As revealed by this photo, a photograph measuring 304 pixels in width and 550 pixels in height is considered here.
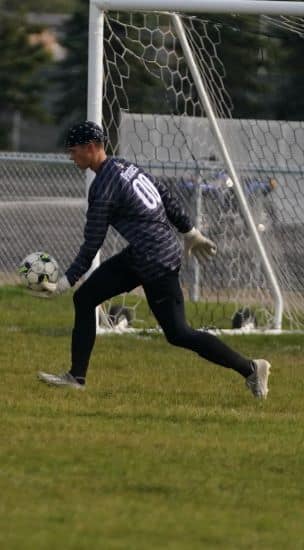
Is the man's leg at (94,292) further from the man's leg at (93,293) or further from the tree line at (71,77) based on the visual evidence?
the tree line at (71,77)

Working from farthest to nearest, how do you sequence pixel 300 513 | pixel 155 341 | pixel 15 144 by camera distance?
pixel 15 144
pixel 155 341
pixel 300 513

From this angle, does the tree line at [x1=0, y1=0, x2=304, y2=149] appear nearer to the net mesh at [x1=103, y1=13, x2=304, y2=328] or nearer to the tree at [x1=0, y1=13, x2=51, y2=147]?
the tree at [x1=0, y1=13, x2=51, y2=147]

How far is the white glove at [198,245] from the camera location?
11016 mm

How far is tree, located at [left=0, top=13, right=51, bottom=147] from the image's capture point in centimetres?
4534

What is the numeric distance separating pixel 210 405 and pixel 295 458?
6.42 ft

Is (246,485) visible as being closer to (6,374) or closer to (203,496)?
(203,496)

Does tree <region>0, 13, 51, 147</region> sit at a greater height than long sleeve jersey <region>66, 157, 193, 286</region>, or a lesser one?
lesser

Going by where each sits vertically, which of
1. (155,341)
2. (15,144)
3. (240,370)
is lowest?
(15,144)

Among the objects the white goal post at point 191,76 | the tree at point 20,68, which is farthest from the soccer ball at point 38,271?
the tree at point 20,68

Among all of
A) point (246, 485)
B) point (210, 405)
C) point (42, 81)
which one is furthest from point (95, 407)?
point (42, 81)

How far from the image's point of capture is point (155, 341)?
14484mm

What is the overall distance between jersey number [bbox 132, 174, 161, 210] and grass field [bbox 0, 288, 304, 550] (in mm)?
1309

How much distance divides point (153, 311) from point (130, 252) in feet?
1.38

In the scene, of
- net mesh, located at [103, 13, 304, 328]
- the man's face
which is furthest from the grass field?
net mesh, located at [103, 13, 304, 328]
